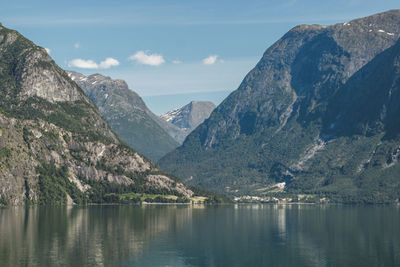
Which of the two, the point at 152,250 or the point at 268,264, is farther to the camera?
the point at 152,250

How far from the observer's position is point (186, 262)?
161 meters

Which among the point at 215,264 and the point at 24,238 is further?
the point at 24,238

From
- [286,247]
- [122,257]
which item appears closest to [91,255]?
[122,257]

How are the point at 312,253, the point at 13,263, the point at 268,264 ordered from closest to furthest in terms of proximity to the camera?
1. the point at 13,263
2. the point at 268,264
3. the point at 312,253

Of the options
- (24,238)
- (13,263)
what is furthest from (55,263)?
(24,238)

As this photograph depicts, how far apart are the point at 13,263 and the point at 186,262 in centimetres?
4289

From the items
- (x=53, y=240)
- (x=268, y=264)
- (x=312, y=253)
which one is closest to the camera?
(x=268, y=264)

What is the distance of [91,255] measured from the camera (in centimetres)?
16550

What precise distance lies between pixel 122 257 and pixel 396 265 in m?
70.4

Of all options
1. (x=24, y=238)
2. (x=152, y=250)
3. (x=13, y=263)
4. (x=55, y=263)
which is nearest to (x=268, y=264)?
(x=152, y=250)

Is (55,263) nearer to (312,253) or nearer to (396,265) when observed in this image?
(312,253)

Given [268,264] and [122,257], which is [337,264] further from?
[122,257]

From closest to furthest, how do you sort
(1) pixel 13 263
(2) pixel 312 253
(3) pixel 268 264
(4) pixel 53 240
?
(1) pixel 13 263 < (3) pixel 268 264 < (2) pixel 312 253 < (4) pixel 53 240

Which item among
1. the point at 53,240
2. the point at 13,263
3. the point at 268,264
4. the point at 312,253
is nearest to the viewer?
the point at 13,263
